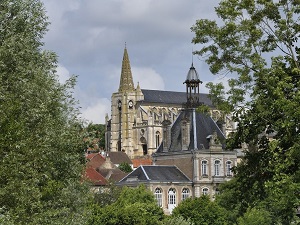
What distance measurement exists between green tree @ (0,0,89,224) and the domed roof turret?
220 feet

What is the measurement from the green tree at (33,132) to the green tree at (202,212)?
114ft

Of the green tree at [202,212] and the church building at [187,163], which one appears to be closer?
the green tree at [202,212]

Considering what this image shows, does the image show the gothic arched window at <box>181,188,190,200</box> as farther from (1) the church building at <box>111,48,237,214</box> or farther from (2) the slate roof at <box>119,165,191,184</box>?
(2) the slate roof at <box>119,165,191,184</box>

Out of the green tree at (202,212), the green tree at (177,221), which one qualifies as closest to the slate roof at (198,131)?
the green tree at (202,212)

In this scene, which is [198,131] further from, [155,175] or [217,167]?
[155,175]

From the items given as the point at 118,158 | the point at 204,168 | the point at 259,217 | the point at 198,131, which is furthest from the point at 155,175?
the point at 118,158

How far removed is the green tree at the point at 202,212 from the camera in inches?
2810

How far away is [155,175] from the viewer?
93.2 metres

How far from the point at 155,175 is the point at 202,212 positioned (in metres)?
21.2

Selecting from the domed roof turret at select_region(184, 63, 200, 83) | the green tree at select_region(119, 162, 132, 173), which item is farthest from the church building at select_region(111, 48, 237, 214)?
the green tree at select_region(119, 162, 132, 173)

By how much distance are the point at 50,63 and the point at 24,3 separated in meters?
2.95

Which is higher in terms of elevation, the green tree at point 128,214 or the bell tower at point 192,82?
the bell tower at point 192,82

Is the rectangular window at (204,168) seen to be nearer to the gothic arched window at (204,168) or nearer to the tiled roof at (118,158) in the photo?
the gothic arched window at (204,168)

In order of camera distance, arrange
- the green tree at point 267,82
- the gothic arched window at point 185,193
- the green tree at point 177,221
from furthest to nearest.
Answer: the gothic arched window at point 185,193
the green tree at point 177,221
the green tree at point 267,82
